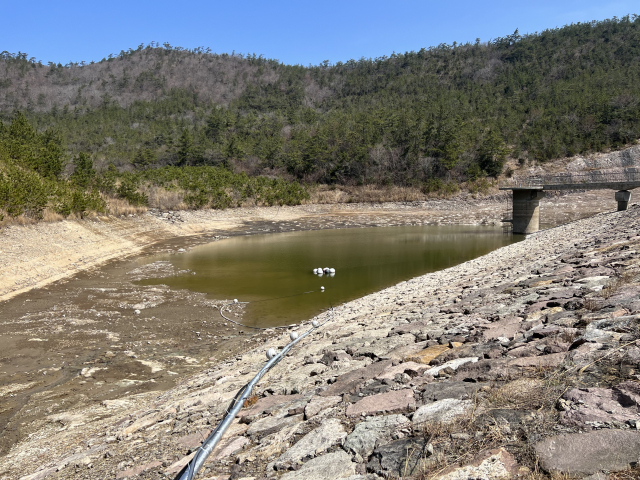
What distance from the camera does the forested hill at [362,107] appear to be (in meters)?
57.7

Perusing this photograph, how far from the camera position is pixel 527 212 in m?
33.3

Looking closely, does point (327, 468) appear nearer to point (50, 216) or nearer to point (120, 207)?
point (50, 216)

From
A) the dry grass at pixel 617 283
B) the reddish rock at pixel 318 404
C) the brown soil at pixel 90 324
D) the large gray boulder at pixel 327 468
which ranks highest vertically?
the dry grass at pixel 617 283

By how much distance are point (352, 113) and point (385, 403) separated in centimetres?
7018

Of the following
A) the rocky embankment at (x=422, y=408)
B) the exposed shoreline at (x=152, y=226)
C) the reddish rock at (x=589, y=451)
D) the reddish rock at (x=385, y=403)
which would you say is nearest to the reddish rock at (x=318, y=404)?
the rocky embankment at (x=422, y=408)

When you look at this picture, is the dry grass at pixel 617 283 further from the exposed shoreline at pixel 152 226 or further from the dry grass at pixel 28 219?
the dry grass at pixel 28 219

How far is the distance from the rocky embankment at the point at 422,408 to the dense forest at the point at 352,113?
30787mm

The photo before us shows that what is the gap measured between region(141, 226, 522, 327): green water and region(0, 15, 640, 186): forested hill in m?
24.4

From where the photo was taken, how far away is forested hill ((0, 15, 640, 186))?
57.7 m

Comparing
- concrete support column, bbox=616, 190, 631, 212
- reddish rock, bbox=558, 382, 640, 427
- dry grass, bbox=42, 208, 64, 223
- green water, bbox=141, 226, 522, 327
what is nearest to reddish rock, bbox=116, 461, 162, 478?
reddish rock, bbox=558, 382, 640, 427

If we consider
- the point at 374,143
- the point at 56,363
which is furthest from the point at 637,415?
the point at 374,143

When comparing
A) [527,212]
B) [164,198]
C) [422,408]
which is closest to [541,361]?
[422,408]

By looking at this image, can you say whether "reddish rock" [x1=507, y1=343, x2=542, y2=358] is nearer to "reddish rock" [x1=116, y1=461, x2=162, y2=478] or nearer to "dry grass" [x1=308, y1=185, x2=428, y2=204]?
"reddish rock" [x1=116, y1=461, x2=162, y2=478]

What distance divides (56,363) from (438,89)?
85.2 meters
